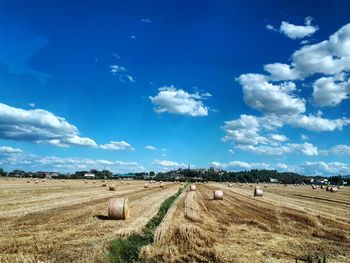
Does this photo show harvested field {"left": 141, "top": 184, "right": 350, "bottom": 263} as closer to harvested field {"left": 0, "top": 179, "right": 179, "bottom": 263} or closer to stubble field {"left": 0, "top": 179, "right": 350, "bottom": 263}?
stubble field {"left": 0, "top": 179, "right": 350, "bottom": 263}

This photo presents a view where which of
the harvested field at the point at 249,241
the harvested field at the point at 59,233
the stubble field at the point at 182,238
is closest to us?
the harvested field at the point at 59,233

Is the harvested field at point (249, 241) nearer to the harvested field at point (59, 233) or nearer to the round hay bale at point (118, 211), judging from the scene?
the harvested field at point (59, 233)

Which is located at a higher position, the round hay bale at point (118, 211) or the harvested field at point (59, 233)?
the round hay bale at point (118, 211)

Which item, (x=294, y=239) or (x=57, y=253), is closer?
(x=57, y=253)

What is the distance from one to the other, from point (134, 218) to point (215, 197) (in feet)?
56.9

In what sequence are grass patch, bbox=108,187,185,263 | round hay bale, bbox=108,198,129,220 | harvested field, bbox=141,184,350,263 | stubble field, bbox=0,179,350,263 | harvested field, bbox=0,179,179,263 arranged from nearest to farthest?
harvested field, bbox=0,179,179,263 → grass patch, bbox=108,187,185,263 → stubble field, bbox=0,179,350,263 → harvested field, bbox=141,184,350,263 → round hay bale, bbox=108,198,129,220

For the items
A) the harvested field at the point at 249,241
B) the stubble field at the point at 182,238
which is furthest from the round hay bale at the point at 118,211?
the harvested field at the point at 249,241

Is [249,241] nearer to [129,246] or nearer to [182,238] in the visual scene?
[182,238]

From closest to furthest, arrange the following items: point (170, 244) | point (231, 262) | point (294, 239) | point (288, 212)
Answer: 1. point (231, 262)
2. point (170, 244)
3. point (294, 239)
4. point (288, 212)

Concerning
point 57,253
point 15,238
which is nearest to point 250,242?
point 57,253

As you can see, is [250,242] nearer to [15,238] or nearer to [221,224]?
[221,224]

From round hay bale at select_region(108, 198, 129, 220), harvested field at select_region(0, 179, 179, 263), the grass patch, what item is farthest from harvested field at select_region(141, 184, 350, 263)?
round hay bale at select_region(108, 198, 129, 220)

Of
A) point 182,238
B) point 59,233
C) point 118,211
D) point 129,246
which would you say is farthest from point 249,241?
point 118,211

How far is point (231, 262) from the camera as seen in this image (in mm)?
10906
